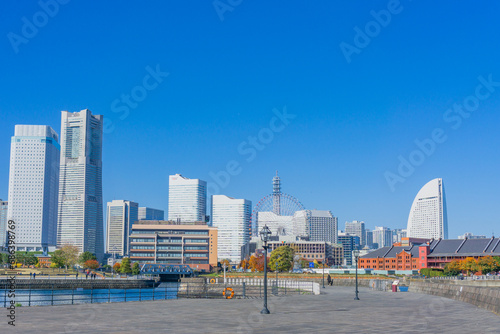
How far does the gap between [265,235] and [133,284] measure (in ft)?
400

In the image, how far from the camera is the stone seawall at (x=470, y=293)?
107 ft

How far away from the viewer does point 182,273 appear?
185750 millimetres

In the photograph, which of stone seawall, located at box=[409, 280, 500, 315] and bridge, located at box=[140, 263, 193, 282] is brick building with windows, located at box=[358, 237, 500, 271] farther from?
stone seawall, located at box=[409, 280, 500, 315]

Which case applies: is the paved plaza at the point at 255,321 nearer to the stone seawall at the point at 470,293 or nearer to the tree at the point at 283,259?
the stone seawall at the point at 470,293

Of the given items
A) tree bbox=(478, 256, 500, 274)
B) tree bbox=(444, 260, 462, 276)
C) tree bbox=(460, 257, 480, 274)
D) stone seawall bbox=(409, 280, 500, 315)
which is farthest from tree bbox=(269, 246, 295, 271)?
stone seawall bbox=(409, 280, 500, 315)

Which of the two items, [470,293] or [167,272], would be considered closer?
[470,293]

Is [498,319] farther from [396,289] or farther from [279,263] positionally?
[279,263]

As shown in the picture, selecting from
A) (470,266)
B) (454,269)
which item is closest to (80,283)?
(454,269)

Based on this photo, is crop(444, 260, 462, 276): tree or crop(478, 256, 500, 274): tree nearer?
crop(478, 256, 500, 274): tree

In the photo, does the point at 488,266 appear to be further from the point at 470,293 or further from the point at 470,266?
the point at 470,293

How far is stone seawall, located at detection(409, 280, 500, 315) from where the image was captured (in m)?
32.5

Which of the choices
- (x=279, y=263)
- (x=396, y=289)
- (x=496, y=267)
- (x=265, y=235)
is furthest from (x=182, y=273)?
(x=265, y=235)

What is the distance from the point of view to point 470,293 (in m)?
40.8

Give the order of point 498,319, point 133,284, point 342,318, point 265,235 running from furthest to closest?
point 133,284 → point 265,235 → point 342,318 → point 498,319
